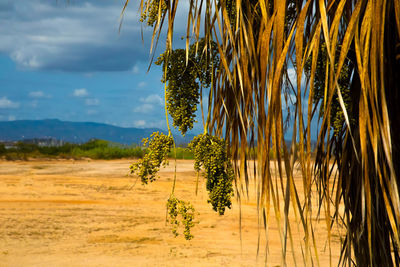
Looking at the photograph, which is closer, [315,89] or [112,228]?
[315,89]

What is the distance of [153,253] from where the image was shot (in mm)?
4703

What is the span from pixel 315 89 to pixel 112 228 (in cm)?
463

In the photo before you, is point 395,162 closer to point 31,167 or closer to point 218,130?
point 218,130

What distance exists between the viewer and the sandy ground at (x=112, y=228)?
15.0ft

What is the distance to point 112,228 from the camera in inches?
228

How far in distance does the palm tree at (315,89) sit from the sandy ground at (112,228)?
3.09 ft

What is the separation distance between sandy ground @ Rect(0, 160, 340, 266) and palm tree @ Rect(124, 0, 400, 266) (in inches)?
37.1

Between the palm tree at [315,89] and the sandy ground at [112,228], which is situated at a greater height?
the palm tree at [315,89]

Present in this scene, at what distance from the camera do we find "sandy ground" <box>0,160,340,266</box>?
4.57 m

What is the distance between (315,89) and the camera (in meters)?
1.64

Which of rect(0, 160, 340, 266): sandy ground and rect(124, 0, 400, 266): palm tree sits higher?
rect(124, 0, 400, 266): palm tree

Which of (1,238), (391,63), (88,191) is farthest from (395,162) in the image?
(88,191)

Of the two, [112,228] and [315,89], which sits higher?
[315,89]

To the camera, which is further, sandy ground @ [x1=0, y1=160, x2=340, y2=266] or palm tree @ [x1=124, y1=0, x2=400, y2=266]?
sandy ground @ [x1=0, y1=160, x2=340, y2=266]
